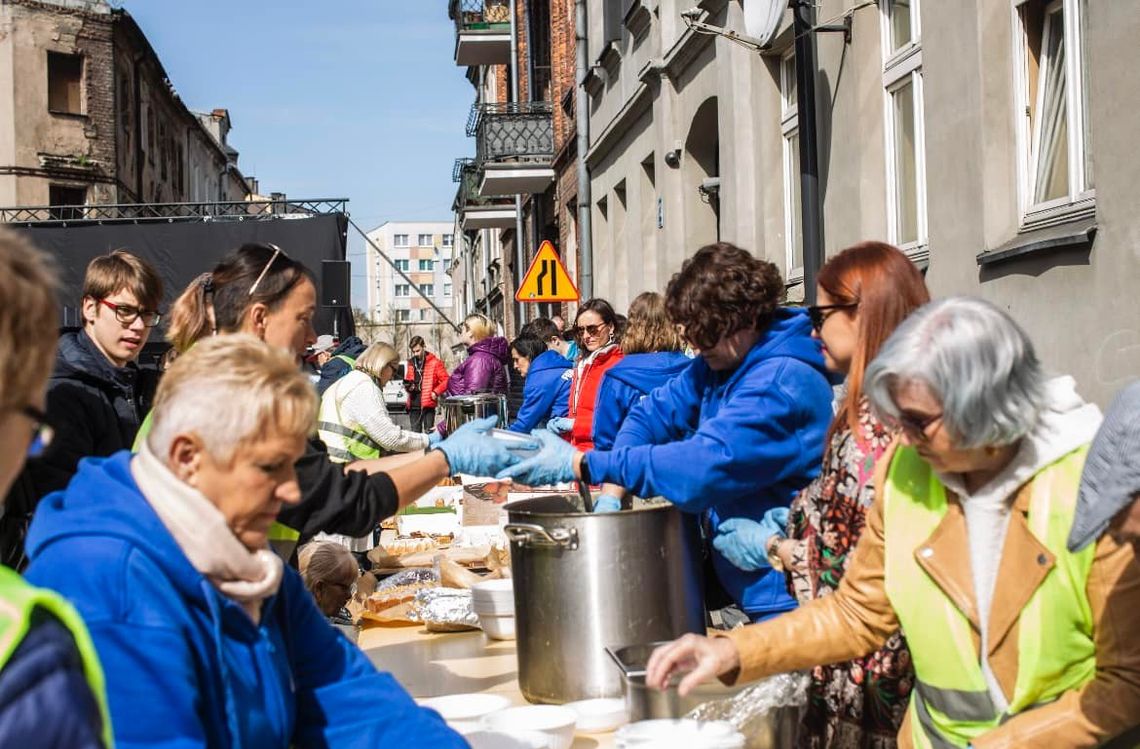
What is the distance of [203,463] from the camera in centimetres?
162

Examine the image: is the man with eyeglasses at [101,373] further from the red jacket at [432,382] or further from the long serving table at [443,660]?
the red jacket at [432,382]

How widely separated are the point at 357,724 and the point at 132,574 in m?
0.60

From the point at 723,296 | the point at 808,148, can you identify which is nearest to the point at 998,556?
the point at 723,296

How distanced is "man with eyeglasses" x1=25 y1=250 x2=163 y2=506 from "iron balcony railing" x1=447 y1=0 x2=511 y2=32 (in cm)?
2179

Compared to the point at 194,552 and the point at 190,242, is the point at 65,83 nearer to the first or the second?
the point at 190,242

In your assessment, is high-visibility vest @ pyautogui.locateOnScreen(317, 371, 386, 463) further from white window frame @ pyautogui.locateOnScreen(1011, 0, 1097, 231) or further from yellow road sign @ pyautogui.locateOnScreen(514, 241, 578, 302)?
yellow road sign @ pyautogui.locateOnScreen(514, 241, 578, 302)

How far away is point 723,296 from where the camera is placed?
3.16 metres

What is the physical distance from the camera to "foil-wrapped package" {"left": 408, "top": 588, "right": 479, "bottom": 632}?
12.0 feet

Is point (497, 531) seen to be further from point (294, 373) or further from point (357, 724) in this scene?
point (294, 373)

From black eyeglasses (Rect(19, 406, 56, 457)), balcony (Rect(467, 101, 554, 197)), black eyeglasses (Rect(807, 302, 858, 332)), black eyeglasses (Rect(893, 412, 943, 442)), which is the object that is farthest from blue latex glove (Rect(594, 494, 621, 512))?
balcony (Rect(467, 101, 554, 197))

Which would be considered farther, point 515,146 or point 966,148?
point 515,146

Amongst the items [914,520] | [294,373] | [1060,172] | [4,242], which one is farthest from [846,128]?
[4,242]

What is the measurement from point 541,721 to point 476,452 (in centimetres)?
92

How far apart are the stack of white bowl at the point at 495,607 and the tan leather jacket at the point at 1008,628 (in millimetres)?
1281
